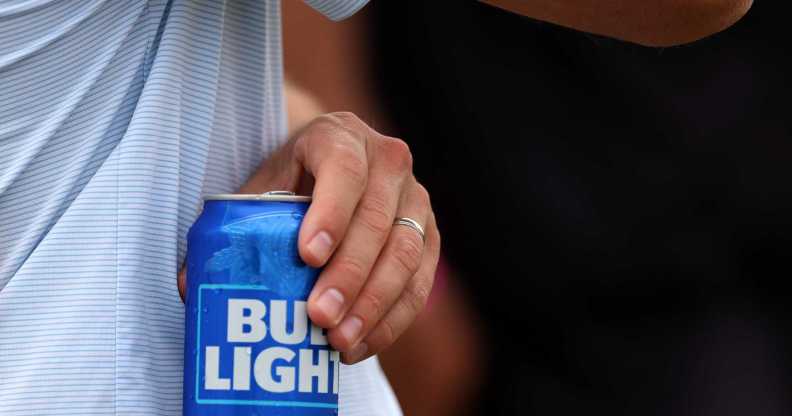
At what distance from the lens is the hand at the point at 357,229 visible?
1.17m

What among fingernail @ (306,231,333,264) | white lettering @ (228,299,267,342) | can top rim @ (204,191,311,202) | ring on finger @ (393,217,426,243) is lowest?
white lettering @ (228,299,267,342)

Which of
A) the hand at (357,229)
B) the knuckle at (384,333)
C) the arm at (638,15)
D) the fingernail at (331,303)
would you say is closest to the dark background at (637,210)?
the arm at (638,15)

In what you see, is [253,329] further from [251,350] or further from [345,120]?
[345,120]

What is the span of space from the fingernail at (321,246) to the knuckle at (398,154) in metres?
0.18

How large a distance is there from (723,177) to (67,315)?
1712 millimetres

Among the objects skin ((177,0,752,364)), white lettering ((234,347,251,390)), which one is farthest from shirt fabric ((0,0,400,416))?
white lettering ((234,347,251,390))

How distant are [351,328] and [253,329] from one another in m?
0.09

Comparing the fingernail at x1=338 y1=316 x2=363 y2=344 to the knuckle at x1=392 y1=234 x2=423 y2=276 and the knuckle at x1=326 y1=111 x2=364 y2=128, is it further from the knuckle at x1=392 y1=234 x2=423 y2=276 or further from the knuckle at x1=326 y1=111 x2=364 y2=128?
the knuckle at x1=326 y1=111 x2=364 y2=128

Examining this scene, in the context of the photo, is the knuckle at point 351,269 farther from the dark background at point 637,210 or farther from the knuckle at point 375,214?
the dark background at point 637,210

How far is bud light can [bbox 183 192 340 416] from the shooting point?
113 centimetres

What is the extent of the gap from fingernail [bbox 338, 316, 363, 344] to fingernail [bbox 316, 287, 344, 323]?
0.7 inches

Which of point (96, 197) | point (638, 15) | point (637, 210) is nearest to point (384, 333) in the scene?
point (96, 197)

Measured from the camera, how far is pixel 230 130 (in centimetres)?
141

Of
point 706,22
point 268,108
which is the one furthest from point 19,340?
point 706,22
